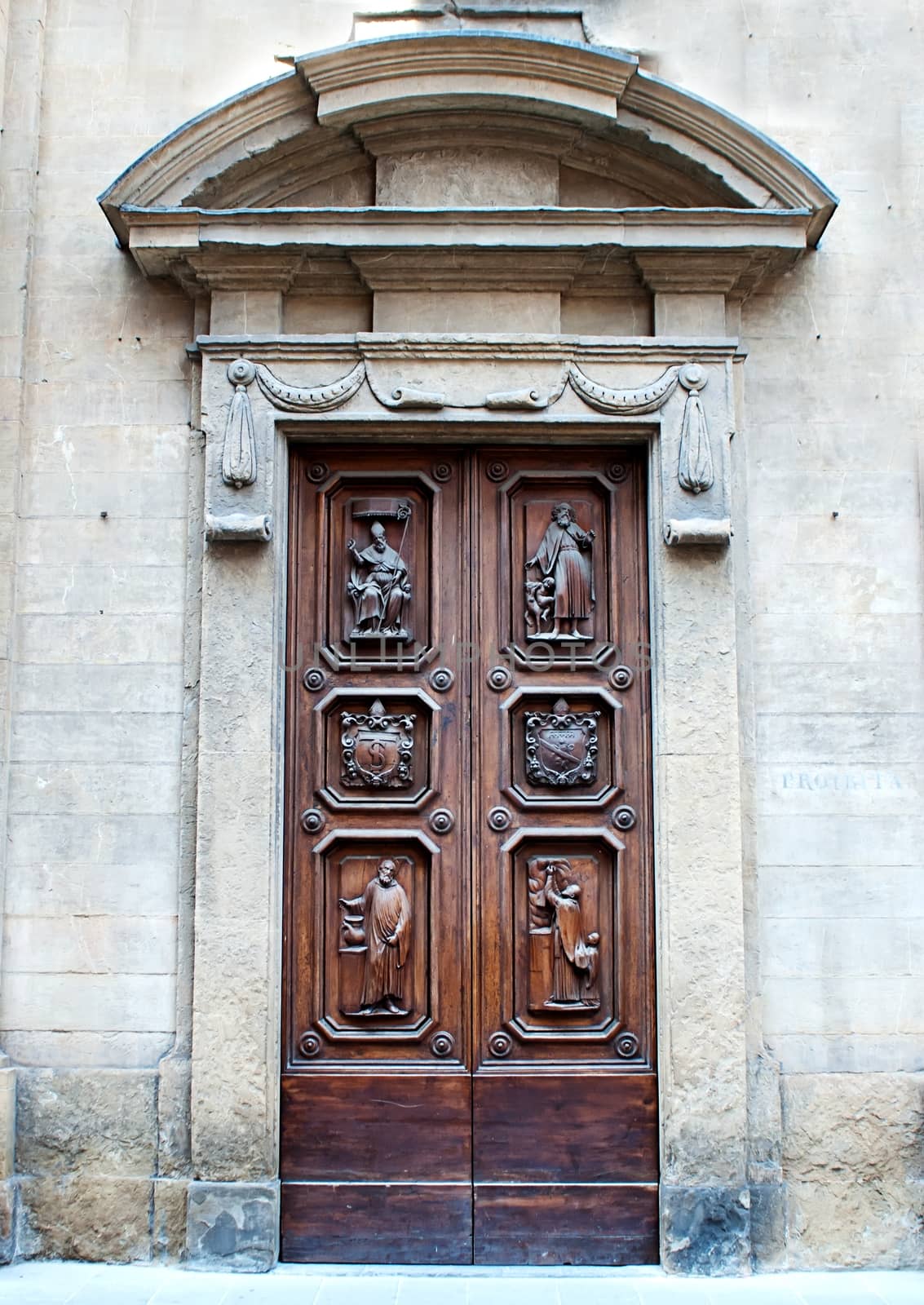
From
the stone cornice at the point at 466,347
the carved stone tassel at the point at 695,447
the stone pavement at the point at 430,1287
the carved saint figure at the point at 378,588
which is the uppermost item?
the stone cornice at the point at 466,347

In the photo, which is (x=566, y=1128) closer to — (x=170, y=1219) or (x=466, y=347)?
(x=170, y=1219)

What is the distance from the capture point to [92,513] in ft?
17.6

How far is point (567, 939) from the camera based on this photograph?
5188 mm

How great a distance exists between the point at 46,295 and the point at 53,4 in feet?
4.47

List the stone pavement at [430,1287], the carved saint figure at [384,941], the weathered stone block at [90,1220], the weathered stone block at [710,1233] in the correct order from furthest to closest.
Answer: the carved saint figure at [384,941], the weathered stone block at [90,1220], the weathered stone block at [710,1233], the stone pavement at [430,1287]

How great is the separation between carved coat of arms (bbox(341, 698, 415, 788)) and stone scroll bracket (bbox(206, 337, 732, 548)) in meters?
0.86

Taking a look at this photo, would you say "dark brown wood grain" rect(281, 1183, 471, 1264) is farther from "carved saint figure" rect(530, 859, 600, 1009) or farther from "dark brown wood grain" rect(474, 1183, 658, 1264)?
"carved saint figure" rect(530, 859, 600, 1009)

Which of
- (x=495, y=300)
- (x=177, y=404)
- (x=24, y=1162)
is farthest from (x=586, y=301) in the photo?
(x=24, y=1162)

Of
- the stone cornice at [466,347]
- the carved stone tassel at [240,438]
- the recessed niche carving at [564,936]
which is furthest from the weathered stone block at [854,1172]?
the carved stone tassel at [240,438]

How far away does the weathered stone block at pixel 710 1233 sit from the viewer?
4.88 metres

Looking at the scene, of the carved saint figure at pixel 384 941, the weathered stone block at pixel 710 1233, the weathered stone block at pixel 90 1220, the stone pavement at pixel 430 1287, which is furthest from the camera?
the carved saint figure at pixel 384 941

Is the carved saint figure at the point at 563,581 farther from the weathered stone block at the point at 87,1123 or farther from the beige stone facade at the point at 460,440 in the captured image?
the weathered stone block at the point at 87,1123

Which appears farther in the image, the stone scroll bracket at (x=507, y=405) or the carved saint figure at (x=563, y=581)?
the carved saint figure at (x=563, y=581)

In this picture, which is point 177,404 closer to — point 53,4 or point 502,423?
point 502,423
